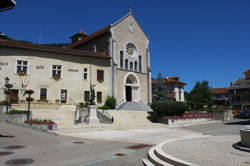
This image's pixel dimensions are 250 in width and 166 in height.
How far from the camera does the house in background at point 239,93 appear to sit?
62594mm

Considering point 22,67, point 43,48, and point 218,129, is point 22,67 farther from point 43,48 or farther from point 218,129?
point 218,129

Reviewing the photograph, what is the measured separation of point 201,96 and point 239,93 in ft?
59.8

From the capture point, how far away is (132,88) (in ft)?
118

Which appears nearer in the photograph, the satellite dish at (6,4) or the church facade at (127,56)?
the satellite dish at (6,4)

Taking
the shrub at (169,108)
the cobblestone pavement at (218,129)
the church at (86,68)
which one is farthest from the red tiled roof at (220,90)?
the cobblestone pavement at (218,129)

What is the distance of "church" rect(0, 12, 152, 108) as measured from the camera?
25891mm

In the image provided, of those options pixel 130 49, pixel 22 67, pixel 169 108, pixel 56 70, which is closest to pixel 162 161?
pixel 169 108

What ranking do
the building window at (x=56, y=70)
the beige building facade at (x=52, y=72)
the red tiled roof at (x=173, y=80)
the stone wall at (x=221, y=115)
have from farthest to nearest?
1. the red tiled roof at (x=173, y=80)
2. the stone wall at (x=221, y=115)
3. the building window at (x=56, y=70)
4. the beige building facade at (x=52, y=72)

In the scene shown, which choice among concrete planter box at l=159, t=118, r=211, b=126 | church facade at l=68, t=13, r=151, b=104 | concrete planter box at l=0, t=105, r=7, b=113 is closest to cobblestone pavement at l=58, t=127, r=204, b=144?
concrete planter box at l=159, t=118, r=211, b=126

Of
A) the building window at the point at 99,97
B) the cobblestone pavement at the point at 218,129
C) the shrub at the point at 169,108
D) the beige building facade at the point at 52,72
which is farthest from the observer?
the building window at the point at 99,97

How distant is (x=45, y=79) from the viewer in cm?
2759

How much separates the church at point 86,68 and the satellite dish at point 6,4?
806 inches

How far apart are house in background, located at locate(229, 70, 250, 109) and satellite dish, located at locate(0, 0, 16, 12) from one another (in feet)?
223

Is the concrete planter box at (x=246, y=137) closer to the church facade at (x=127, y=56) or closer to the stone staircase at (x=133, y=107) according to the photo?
the stone staircase at (x=133, y=107)
